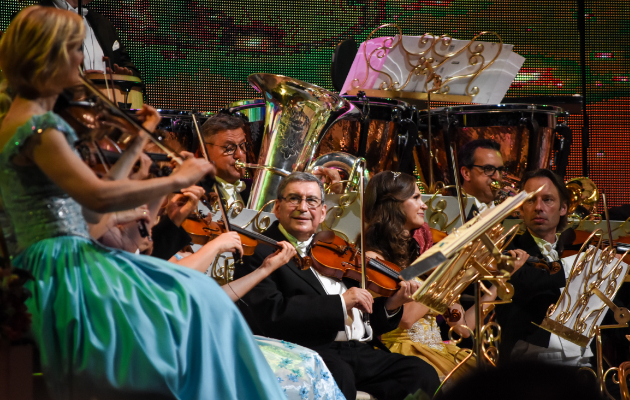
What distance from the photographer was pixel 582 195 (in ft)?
12.8

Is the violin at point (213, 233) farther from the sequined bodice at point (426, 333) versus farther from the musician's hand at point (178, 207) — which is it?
the sequined bodice at point (426, 333)

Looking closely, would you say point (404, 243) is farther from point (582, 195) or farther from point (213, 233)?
point (582, 195)

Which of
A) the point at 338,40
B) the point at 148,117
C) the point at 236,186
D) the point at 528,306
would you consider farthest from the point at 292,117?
the point at 148,117

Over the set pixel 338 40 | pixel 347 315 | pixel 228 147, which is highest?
pixel 338 40

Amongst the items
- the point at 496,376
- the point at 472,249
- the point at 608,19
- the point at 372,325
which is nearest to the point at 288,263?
the point at 372,325

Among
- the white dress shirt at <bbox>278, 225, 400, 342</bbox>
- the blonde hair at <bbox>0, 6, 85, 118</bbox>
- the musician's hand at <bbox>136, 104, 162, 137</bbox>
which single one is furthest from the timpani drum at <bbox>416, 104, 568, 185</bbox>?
the blonde hair at <bbox>0, 6, 85, 118</bbox>

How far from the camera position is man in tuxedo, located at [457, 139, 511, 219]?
4.04 meters

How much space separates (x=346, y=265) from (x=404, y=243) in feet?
1.66

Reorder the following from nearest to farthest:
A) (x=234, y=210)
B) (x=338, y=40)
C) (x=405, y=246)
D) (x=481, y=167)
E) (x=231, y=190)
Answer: (x=234, y=210) → (x=405, y=246) → (x=231, y=190) → (x=481, y=167) → (x=338, y=40)

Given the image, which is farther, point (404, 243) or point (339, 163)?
point (339, 163)

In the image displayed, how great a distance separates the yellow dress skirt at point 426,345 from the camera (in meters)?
3.03

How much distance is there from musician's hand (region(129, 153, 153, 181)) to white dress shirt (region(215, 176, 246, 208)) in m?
1.82

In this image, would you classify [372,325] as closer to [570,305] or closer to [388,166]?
[570,305]

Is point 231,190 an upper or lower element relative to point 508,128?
lower
